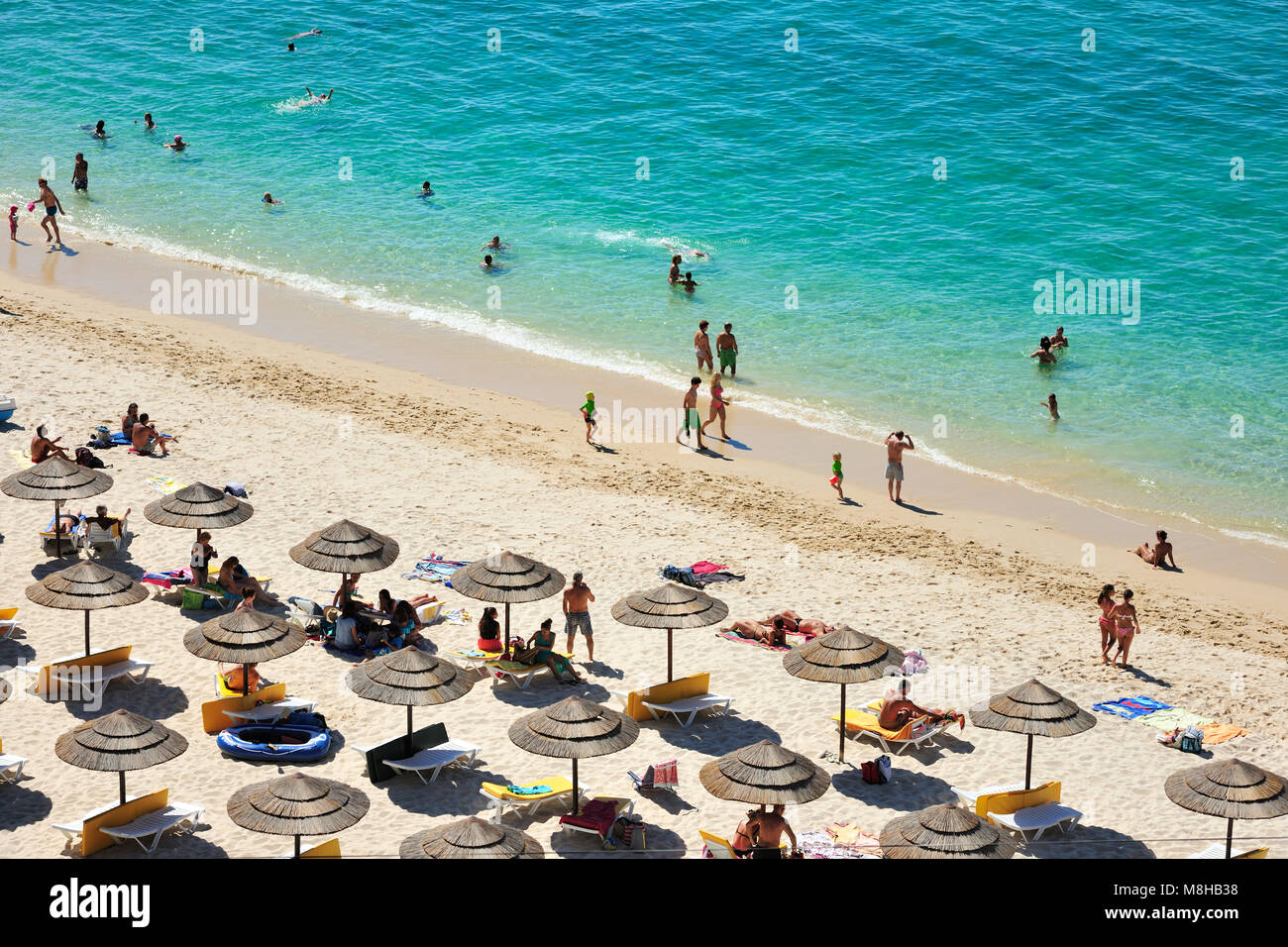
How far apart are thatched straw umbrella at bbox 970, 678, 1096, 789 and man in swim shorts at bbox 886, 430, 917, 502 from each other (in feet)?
27.2

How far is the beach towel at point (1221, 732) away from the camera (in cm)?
1533

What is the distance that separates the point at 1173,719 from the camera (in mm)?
15688

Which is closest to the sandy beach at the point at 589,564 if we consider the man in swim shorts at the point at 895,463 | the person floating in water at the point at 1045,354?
the man in swim shorts at the point at 895,463

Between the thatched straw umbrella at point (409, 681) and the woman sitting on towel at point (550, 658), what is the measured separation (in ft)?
6.56

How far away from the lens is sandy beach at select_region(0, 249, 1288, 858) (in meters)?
13.8

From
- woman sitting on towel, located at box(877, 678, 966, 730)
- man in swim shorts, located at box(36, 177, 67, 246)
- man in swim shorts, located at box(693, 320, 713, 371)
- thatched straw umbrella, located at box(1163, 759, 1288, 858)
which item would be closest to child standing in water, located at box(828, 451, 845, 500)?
man in swim shorts, located at box(693, 320, 713, 371)

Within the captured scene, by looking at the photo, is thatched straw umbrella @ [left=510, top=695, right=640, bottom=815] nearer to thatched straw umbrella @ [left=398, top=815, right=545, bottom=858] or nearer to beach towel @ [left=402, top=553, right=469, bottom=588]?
thatched straw umbrella @ [left=398, top=815, right=545, bottom=858]

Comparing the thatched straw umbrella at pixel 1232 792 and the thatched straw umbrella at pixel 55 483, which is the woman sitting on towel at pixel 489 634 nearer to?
the thatched straw umbrella at pixel 55 483

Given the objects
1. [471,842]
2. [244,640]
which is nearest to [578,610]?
[244,640]

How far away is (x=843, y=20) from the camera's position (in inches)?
1839

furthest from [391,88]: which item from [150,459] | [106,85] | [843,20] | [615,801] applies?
[615,801]
